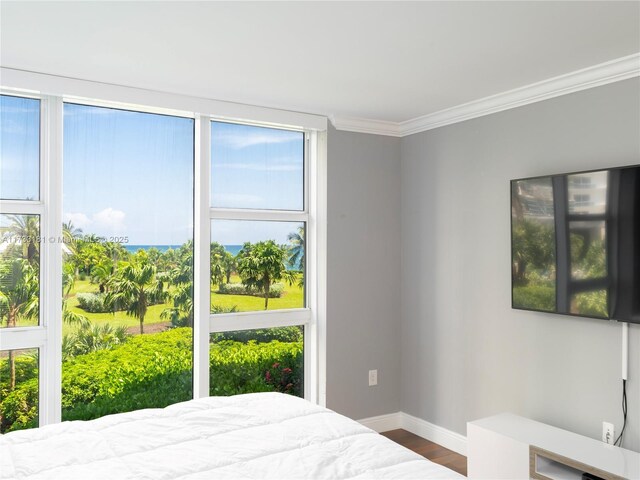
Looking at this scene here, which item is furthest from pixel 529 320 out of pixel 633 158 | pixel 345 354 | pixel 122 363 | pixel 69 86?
pixel 69 86

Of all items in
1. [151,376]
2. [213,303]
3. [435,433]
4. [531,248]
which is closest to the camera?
[531,248]

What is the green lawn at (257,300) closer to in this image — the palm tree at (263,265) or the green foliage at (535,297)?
the palm tree at (263,265)

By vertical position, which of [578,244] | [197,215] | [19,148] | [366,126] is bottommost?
[578,244]

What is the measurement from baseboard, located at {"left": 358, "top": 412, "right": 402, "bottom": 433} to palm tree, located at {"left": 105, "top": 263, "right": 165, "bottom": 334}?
1873 mm

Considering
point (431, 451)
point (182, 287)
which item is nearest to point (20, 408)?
point (182, 287)

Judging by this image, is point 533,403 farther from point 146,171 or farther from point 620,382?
point 146,171

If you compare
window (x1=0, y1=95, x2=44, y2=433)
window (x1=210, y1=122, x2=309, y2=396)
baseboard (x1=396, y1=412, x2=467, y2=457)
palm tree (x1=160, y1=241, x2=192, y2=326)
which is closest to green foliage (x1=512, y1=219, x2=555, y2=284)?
baseboard (x1=396, y1=412, x2=467, y2=457)

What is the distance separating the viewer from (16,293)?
10.4 feet

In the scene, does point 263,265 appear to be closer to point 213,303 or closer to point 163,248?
point 213,303

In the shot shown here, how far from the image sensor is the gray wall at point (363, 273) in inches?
163

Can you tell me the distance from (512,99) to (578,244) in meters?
1.06

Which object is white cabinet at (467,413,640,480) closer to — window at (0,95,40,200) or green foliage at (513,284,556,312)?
green foliage at (513,284,556,312)

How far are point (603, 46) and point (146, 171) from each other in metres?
2.74

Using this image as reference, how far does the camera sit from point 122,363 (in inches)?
137
